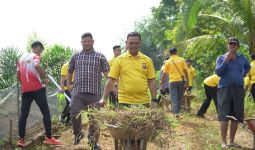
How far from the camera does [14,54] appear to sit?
1630 cm

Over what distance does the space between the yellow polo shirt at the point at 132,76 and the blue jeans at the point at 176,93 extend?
15.9 ft

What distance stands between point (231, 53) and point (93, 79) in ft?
7.15

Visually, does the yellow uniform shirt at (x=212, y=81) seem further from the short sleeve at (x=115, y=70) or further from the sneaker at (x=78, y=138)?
the short sleeve at (x=115, y=70)

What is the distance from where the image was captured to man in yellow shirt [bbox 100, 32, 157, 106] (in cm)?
560

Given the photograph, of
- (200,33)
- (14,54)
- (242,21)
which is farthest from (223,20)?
(14,54)

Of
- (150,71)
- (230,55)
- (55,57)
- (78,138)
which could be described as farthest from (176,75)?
(55,57)

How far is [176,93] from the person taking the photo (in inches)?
419

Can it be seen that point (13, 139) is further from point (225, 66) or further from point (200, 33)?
point (200, 33)

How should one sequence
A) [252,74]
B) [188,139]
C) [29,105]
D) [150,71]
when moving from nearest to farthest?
1. [150,71]
2. [29,105]
3. [188,139]
4. [252,74]

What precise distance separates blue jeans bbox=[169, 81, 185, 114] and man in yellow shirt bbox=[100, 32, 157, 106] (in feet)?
15.8

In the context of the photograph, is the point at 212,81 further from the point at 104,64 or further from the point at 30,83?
the point at 30,83

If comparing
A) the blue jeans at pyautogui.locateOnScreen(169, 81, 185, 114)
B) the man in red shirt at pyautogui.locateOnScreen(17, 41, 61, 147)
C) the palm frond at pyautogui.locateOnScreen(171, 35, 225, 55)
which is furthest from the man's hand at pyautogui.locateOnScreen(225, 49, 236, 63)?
the palm frond at pyautogui.locateOnScreen(171, 35, 225, 55)

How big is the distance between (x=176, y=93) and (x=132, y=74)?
5174mm

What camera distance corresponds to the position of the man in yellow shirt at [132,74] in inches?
221
